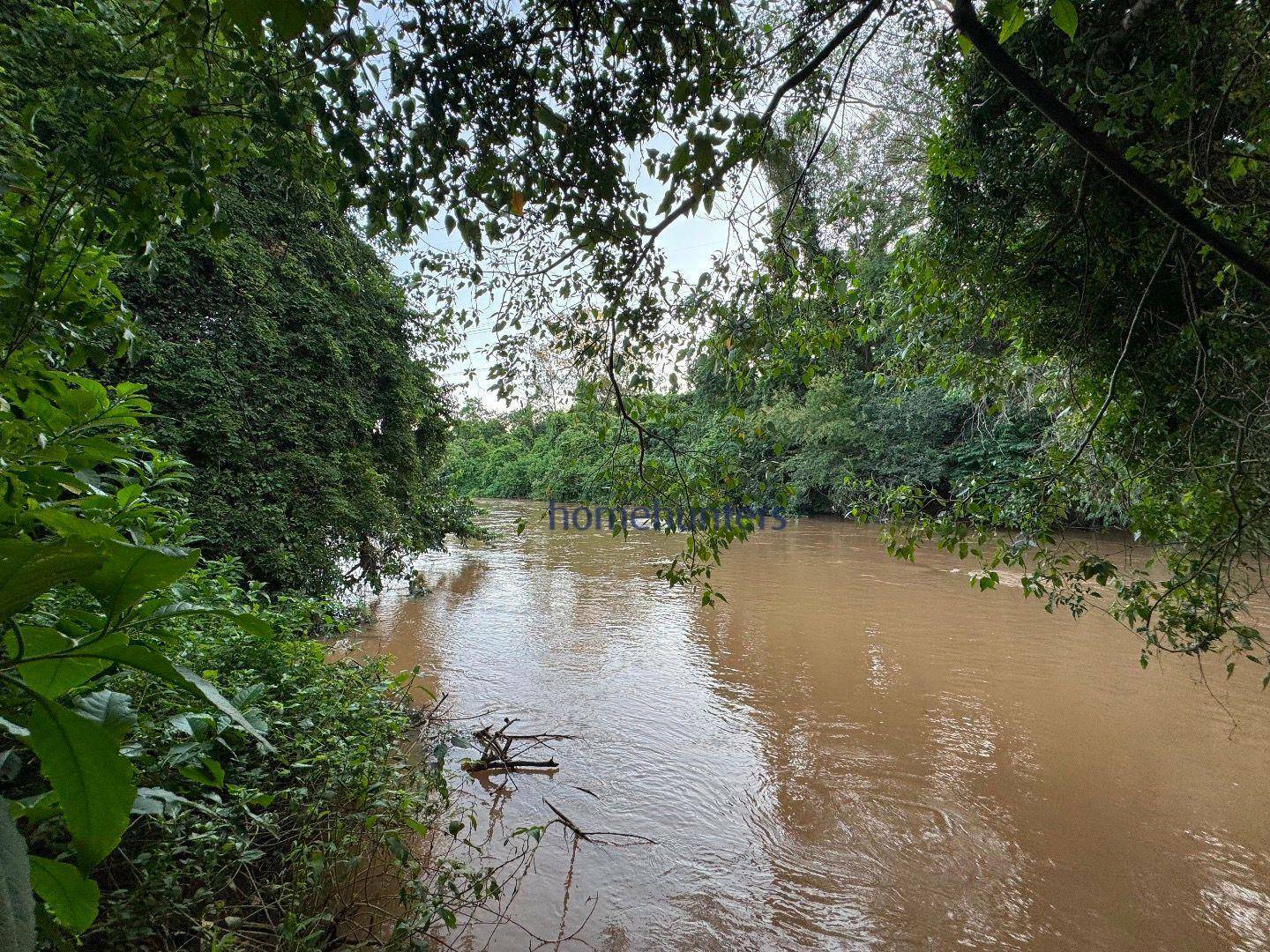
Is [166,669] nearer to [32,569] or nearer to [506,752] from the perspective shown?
[32,569]

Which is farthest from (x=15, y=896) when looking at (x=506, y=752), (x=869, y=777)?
(x=869, y=777)

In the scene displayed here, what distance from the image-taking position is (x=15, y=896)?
44 centimetres

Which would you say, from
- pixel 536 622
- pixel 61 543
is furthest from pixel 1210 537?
pixel 536 622

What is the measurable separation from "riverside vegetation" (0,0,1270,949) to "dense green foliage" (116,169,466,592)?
45 millimetres

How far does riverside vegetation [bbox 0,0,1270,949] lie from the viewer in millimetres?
1221

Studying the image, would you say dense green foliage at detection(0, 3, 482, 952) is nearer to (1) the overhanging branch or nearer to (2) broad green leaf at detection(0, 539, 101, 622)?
(2) broad green leaf at detection(0, 539, 101, 622)

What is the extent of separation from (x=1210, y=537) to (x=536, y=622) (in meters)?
6.44

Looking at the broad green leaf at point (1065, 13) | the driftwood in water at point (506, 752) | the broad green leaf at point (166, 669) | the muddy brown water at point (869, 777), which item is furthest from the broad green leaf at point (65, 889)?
the driftwood in water at point (506, 752)

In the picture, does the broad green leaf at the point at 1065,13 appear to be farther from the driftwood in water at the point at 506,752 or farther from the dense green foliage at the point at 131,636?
the driftwood in water at the point at 506,752

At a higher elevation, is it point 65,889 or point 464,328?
point 464,328

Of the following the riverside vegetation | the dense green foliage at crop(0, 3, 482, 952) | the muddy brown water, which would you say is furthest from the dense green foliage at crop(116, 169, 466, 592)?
the muddy brown water

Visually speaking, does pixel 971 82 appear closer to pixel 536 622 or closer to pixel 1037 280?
pixel 1037 280

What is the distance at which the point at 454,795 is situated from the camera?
11.6 ft

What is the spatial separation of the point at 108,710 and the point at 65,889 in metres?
Answer: 0.28
